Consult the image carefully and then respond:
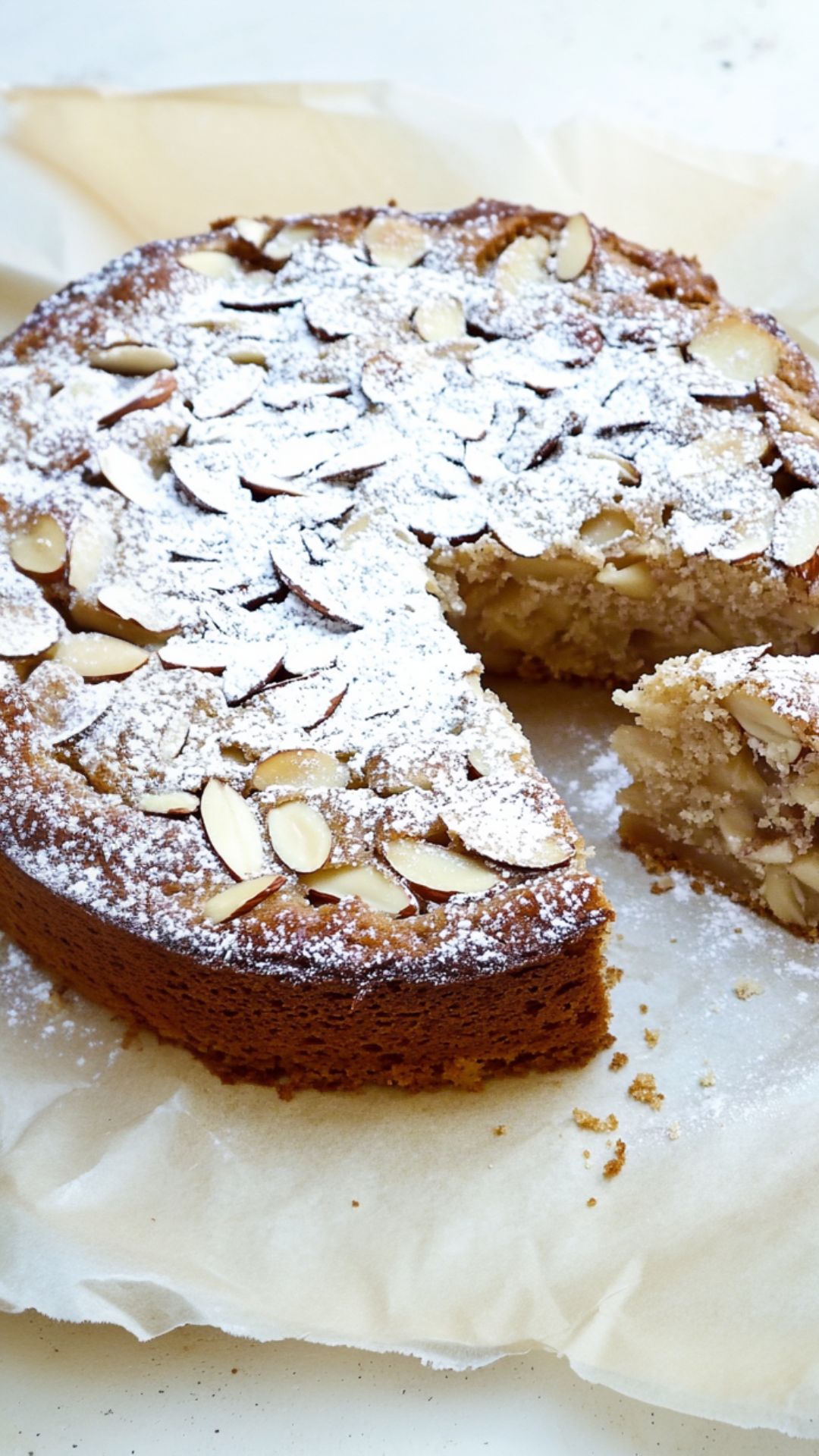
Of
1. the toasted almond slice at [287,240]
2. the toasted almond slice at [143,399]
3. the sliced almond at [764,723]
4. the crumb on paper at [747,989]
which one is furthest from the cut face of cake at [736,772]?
the toasted almond slice at [287,240]

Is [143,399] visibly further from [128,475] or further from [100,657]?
[100,657]

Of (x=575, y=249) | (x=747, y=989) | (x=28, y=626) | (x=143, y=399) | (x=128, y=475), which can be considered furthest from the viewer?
(x=575, y=249)

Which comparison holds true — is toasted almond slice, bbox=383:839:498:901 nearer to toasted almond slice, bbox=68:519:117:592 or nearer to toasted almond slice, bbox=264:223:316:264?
toasted almond slice, bbox=68:519:117:592

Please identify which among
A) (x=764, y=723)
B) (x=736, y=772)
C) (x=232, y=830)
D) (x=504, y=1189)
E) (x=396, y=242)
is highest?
(x=396, y=242)

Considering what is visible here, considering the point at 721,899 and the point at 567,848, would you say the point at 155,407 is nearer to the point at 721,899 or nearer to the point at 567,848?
the point at 567,848

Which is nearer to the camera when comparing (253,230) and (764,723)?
(764,723)

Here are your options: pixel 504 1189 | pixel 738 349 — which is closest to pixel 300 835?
pixel 504 1189
